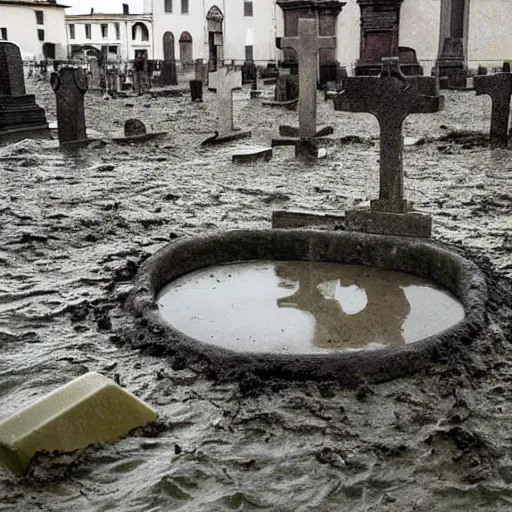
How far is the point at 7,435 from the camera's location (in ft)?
9.10

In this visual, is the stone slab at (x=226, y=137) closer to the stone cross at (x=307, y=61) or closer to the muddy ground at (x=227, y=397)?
the stone cross at (x=307, y=61)

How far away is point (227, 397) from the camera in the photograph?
3334 millimetres

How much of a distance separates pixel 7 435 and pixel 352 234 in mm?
3282

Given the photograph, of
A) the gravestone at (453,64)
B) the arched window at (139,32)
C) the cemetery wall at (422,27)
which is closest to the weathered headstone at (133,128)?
Answer: the gravestone at (453,64)

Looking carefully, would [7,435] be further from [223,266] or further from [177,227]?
[177,227]

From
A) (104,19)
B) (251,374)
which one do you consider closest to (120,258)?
(251,374)

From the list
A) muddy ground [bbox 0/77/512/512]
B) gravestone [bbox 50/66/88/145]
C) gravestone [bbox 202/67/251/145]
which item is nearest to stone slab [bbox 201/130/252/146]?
gravestone [bbox 202/67/251/145]

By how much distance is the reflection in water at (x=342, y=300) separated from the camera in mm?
4145

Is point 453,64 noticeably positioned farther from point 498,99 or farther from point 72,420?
point 72,420

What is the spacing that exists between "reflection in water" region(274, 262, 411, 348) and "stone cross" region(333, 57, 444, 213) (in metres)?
0.71

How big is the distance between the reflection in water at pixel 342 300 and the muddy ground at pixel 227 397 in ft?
1.93

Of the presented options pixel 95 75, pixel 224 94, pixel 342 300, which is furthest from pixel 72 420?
pixel 95 75

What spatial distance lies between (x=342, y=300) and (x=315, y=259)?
84 centimetres

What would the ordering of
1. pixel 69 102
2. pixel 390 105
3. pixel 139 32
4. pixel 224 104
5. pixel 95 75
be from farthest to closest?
1. pixel 139 32
2. pixel 95 75
3. pixel 224 104
4. pixel 69 102
5. pixel 390 105
